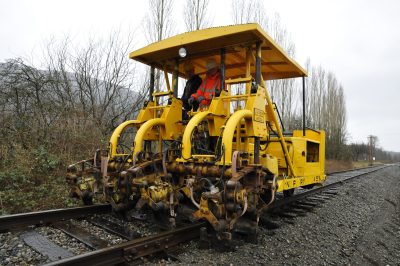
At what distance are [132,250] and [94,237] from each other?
982mm

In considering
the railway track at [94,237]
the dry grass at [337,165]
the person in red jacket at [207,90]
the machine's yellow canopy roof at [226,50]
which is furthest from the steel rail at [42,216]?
the dry grass at [337,165]

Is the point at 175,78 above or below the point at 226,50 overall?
below

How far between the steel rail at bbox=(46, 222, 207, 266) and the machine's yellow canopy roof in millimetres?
2922

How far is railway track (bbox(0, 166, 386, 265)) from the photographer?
3156 millimetres

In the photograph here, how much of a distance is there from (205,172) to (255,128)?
1065mm

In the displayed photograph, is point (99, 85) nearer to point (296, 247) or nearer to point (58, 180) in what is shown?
point (58, 180)

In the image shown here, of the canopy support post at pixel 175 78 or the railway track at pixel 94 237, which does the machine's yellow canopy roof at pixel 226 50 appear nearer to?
the canopy support post at pixel 175 78

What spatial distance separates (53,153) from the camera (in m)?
8.45

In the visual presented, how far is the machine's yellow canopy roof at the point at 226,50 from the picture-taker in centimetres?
498

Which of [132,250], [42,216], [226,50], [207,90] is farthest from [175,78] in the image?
[132,250]

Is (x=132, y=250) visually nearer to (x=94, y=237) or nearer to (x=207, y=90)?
(x=94, y=237)

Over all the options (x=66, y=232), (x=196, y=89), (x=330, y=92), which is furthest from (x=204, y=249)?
(x=330, y=92)

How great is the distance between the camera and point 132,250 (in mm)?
3346

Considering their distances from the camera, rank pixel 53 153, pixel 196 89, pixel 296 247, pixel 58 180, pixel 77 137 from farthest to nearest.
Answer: pixel 77 137 → pixel 53 153 → pixel 58 180 → pixel 196 89 → pixel 296 247
